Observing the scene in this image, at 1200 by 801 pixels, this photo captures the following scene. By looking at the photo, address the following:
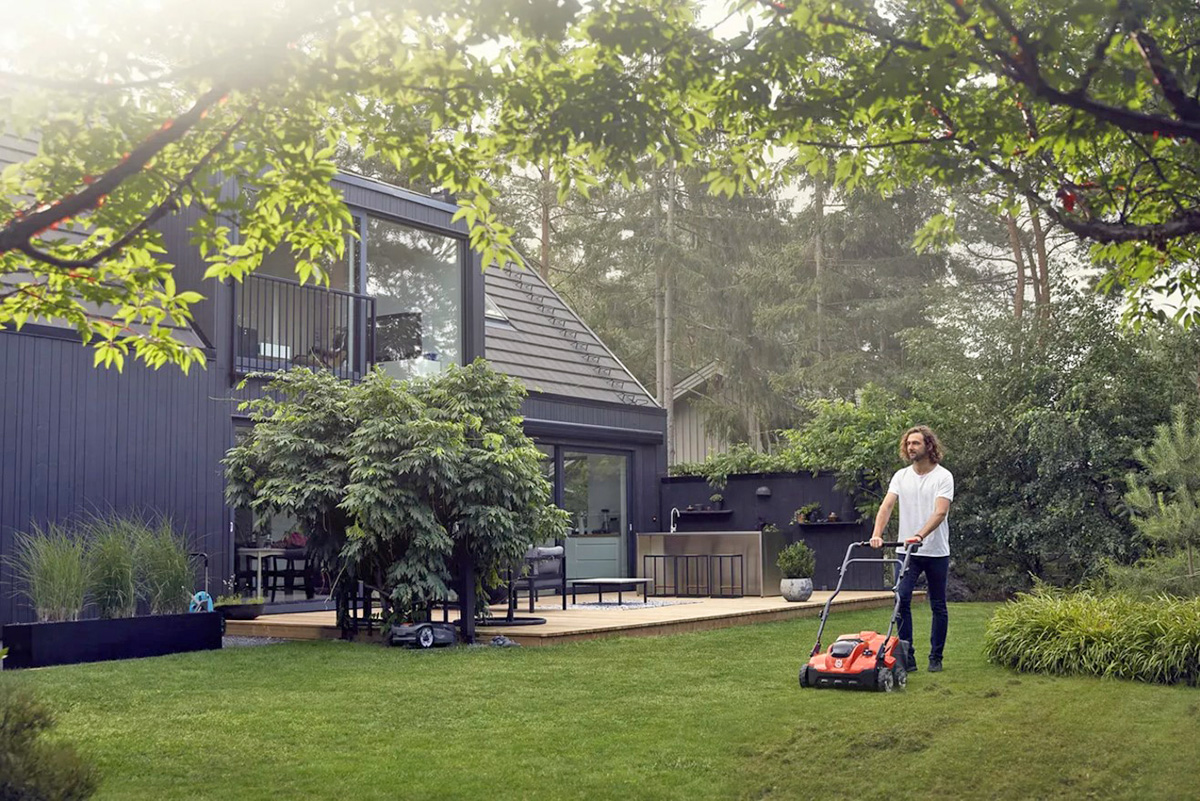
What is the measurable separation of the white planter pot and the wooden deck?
8 centimetres

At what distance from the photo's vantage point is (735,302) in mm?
29953

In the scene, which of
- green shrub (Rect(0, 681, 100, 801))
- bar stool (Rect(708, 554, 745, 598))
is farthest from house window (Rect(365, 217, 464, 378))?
green shrub (Rect(0, 681, 100, 801))

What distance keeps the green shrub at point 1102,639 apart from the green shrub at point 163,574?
550cm

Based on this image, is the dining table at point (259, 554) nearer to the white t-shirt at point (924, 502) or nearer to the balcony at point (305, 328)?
the balcony at point (305, 328)

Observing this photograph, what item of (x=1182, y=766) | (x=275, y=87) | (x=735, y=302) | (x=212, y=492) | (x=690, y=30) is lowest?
(x=1182, y=766)

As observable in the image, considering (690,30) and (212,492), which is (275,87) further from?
(212,492)

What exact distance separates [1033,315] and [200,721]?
13.0 meters

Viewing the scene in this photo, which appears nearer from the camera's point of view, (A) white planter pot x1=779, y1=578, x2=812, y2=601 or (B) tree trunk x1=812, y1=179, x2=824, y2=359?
(A) white planter pot x1=779, y1=578, x2=812, y2=601

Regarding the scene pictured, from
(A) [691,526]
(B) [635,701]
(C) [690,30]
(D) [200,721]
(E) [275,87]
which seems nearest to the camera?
(E) [275,87]

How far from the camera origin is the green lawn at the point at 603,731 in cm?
497

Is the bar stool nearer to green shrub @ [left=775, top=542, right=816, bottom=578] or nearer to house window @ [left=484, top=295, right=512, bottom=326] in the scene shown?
green shrub @ [left=775, top=542, right=816, bottom=578]

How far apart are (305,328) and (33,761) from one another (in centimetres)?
883

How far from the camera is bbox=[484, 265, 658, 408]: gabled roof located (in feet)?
50.2

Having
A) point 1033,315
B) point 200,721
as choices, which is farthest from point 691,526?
point 200,721
